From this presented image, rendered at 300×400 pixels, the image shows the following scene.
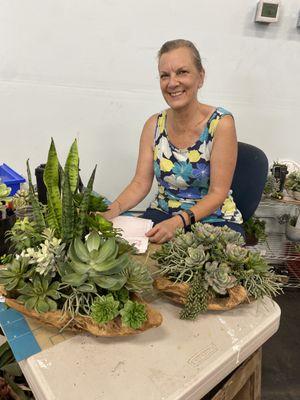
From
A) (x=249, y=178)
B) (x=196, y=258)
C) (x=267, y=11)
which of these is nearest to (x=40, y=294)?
(x=196, y=258)

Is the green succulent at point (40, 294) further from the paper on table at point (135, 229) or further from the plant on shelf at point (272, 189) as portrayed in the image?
the plant on shelf at point (272, 189)

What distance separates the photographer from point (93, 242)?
31.6 inches

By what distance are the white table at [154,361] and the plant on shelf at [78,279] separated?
0.18 feet

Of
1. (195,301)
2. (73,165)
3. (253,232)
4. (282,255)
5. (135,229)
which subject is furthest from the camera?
(282,255)

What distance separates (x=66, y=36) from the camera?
76.7 inches

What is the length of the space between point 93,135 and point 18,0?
844 millimetres

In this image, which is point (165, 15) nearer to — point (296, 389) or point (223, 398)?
point (223, 398)

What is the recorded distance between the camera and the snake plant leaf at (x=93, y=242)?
2.62 feet

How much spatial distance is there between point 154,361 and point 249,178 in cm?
108

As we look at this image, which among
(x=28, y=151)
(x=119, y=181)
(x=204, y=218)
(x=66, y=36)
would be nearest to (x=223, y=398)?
(x=204, y=218)

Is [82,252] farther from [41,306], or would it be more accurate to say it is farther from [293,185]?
[293,185]

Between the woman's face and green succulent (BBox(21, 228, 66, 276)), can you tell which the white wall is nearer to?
the woman's face

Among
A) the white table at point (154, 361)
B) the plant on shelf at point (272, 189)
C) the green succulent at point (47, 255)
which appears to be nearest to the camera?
the white table at point (154, 361)

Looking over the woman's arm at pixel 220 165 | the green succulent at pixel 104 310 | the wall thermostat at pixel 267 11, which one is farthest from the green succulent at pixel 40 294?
the wall thermostat at pixel 267 11
